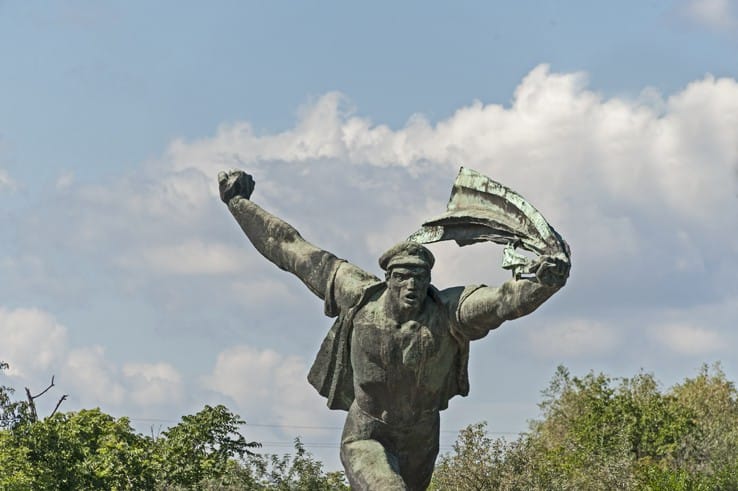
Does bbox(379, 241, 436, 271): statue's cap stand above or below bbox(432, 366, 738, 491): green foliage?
below

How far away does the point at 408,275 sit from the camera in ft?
37.6

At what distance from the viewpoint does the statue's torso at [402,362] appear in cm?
1148

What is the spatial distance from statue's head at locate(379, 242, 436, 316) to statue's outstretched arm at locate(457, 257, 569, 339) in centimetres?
32

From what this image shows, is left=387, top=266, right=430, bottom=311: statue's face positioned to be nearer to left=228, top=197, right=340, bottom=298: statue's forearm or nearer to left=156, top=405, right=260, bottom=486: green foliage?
left=228, top=197, right=340, bottom=298: statue's forearm

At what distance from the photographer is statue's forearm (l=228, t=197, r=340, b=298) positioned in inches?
484

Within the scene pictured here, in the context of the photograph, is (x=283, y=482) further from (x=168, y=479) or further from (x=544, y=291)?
(x=544, y=291)

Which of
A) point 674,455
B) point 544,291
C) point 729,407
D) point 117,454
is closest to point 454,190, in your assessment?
point 544,291

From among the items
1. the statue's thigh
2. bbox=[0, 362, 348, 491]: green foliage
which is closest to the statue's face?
the statue's thigh

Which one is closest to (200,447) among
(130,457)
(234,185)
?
(130,457)

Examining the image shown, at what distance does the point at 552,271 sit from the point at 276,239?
9.39ft

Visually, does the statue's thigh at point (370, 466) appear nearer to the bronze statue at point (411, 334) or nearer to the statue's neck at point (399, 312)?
the bronze statue at point (411, 334)

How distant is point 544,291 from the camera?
10.7 metres

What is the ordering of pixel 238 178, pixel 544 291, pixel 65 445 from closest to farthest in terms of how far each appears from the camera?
pixel 544 291 → pixel 238 178 → pixel 65 445

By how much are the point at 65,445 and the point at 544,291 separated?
2699 centimetres
